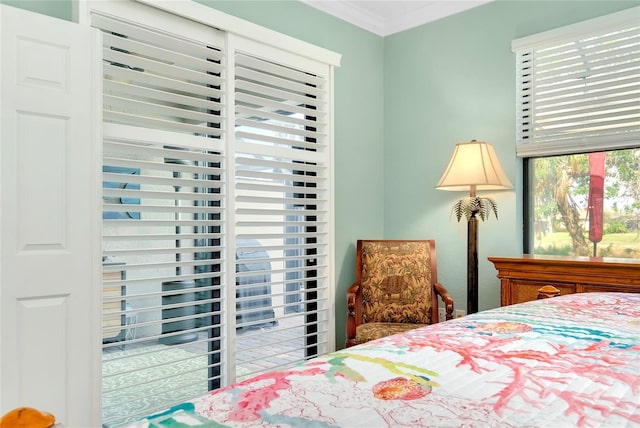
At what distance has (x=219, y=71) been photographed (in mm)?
2828

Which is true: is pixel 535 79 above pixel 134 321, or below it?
above

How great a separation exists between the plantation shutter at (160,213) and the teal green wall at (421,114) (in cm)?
64

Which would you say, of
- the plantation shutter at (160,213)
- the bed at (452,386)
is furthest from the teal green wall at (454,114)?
the bed at (452,386)

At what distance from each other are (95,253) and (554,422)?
1.94 m

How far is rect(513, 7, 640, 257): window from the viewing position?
2.96m

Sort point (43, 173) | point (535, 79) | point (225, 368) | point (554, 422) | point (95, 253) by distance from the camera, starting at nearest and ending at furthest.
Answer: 1. point (554, 422)
2. point (43, 173)
3. point (95, 253)
4. point (225, 368)
5. point (535, 79)

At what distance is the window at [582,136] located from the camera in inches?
116

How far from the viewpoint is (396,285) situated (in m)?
3.39

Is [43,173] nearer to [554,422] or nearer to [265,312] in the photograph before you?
[265,312]

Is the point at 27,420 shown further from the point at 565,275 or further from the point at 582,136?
the point at 582,136

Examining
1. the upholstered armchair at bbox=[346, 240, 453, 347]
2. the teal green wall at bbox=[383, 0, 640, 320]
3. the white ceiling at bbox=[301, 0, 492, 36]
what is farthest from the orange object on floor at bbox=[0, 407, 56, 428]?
the white ceiling at bbox=[301, 0, 492, 36]

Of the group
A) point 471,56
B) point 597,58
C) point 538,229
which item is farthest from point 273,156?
point 597,58

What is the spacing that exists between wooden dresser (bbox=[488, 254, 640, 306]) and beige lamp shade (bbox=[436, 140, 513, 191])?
0.54m

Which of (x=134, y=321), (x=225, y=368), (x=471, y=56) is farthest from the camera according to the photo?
(x=471, y=56)
